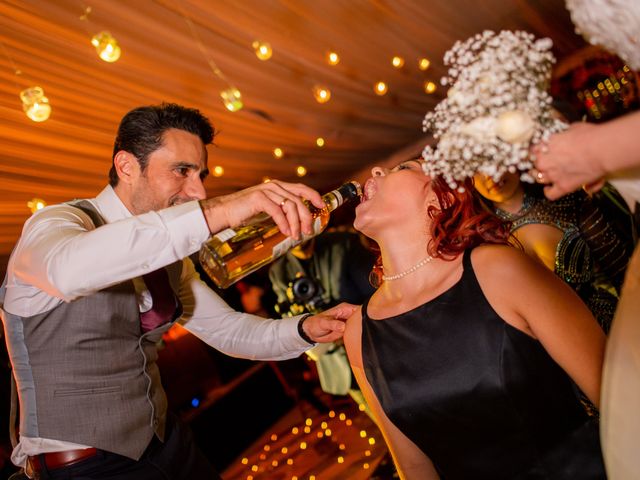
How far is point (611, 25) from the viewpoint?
822 mm

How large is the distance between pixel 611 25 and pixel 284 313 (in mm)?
3724

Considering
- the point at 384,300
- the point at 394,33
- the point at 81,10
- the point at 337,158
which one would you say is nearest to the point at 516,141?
the point at 384,300

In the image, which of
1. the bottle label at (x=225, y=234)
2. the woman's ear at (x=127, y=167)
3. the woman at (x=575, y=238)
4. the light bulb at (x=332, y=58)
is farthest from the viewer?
the light bulb at (x=332, y=58)

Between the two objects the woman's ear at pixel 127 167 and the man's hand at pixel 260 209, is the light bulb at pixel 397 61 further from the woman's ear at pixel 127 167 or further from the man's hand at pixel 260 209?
the man's hand at pixel 260 209

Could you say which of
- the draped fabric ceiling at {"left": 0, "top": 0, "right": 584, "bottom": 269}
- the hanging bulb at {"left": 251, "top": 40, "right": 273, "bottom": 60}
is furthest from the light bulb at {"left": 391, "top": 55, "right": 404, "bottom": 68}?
the hanging bulb at {"left": 251, "top": 40, "right": 273, "bottom": 60}

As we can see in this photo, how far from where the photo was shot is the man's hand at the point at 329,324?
69.3 inches

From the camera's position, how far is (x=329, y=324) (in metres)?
1.76

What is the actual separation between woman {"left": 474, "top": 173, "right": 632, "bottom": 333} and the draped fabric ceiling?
178 cm

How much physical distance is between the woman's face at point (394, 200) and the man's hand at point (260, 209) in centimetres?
51

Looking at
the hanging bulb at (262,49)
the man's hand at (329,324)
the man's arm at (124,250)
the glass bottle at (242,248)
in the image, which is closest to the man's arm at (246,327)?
the man's hand at (329,324)

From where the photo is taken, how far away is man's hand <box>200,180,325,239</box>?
102cm


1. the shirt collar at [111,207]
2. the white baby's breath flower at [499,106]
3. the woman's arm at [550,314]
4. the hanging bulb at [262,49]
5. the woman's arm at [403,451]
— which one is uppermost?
the hanging bulb at [262,49]

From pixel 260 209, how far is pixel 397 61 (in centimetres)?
351

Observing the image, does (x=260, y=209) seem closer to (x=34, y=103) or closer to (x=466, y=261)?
(x=466, y=261)
